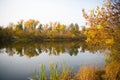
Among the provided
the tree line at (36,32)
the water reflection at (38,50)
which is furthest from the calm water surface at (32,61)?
the tree line at (36,32)

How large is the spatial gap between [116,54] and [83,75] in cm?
184

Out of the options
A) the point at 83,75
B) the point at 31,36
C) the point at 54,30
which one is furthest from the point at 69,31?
the point at 83,75

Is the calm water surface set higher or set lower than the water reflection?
lower

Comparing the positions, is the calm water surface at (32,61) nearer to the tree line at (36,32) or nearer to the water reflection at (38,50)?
the water reflection at (38,50)

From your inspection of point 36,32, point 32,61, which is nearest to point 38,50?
point 32,61

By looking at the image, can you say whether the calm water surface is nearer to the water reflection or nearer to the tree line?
the water reflection

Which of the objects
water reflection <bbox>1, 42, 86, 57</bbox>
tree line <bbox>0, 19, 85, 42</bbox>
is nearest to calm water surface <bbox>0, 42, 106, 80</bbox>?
water reflection <bbox>1, 42, 86, 57</bbox>

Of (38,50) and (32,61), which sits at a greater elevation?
(38,50)

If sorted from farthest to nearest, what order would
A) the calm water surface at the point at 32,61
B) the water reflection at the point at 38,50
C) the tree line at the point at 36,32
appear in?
the tree line at the point at 36,32 < the water reflection at the point at 38,50 < the calm water surface at the point at 32,61

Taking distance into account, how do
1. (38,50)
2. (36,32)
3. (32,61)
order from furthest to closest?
(36,32), (38,50), (32,61)

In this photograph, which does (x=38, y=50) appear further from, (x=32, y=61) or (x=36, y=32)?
(x=36, y=32)

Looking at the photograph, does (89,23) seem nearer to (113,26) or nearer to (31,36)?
(113,26)

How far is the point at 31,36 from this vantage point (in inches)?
2965

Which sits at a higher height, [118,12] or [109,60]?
[118,12]
